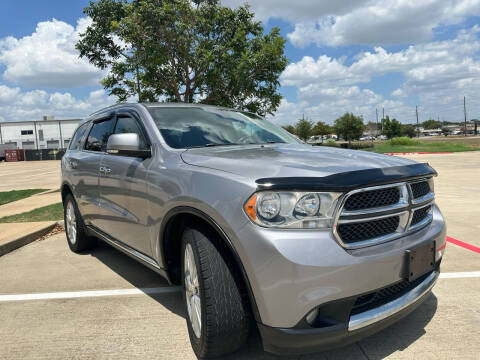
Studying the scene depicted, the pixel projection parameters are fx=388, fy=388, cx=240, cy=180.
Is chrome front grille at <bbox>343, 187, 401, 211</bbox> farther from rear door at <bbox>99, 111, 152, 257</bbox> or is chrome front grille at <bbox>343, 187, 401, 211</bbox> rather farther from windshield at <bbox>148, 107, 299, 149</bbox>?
rear door at <bbox>99, 111, 152, 257</bbox>

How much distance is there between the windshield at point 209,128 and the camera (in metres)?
3.17

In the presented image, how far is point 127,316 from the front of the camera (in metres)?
Result: 3.13

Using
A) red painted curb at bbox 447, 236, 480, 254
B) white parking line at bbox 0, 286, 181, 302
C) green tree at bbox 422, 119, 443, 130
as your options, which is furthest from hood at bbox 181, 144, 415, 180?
green tree at bbox 422, 119, 443, 130

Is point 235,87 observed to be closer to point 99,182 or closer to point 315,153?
point 99,182

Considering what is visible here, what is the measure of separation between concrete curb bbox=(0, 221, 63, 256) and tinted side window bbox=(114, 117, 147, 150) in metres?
2.60

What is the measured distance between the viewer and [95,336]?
9.21 ft


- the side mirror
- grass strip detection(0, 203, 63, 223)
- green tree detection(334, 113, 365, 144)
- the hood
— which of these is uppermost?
green tree detection(334, 113, 365, 144)

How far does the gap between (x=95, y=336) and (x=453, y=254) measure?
12.7 ft

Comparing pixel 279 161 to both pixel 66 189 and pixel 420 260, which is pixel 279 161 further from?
pixel 66 189

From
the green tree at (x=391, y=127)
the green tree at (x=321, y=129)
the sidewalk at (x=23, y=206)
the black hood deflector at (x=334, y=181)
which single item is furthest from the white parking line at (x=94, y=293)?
the green tree at (x=391, y=127)

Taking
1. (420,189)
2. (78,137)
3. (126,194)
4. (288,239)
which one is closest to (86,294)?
(126,194)

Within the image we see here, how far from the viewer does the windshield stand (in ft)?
10.4

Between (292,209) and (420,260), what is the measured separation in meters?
0.91

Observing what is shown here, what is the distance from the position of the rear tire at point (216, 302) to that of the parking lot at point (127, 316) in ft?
0.97
